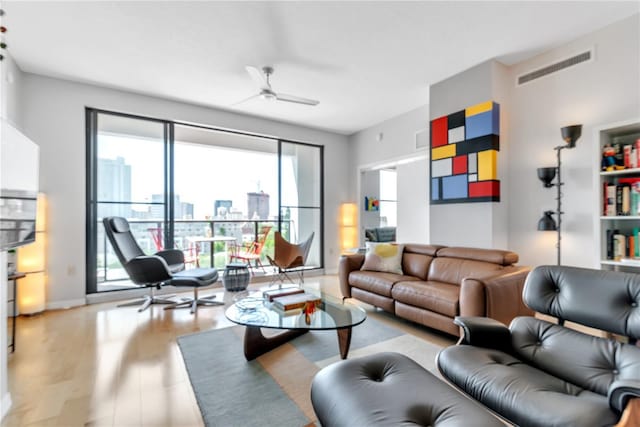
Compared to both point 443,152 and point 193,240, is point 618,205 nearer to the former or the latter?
point 443,152

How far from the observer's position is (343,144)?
6.25 metres

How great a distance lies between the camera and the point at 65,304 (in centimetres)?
368

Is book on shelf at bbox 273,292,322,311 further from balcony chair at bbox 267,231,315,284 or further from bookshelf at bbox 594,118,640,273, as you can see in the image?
bookshelf at bbox 594,118,640,273

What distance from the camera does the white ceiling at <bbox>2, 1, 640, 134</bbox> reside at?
8.16ft

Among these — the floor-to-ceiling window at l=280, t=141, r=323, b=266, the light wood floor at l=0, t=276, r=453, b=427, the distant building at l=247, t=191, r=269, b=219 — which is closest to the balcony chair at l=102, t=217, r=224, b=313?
the light wood floor at l=0, t=276, r=453, b=427

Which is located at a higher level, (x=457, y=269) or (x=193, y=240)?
(x=193, y=240)

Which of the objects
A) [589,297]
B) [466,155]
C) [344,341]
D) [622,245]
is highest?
[466,155]

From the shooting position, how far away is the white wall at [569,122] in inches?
103

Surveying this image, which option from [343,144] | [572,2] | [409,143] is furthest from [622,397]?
[343,144]

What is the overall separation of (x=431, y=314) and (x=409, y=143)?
10.1 feet

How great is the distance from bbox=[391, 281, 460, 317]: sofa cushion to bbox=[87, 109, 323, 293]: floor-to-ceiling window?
10.1 ft

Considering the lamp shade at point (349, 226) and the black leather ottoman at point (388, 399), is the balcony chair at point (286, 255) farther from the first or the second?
the black leather ottoman at point (388, 399)

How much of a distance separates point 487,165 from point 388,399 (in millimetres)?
3011

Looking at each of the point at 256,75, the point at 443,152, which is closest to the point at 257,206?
the point at 256,75
